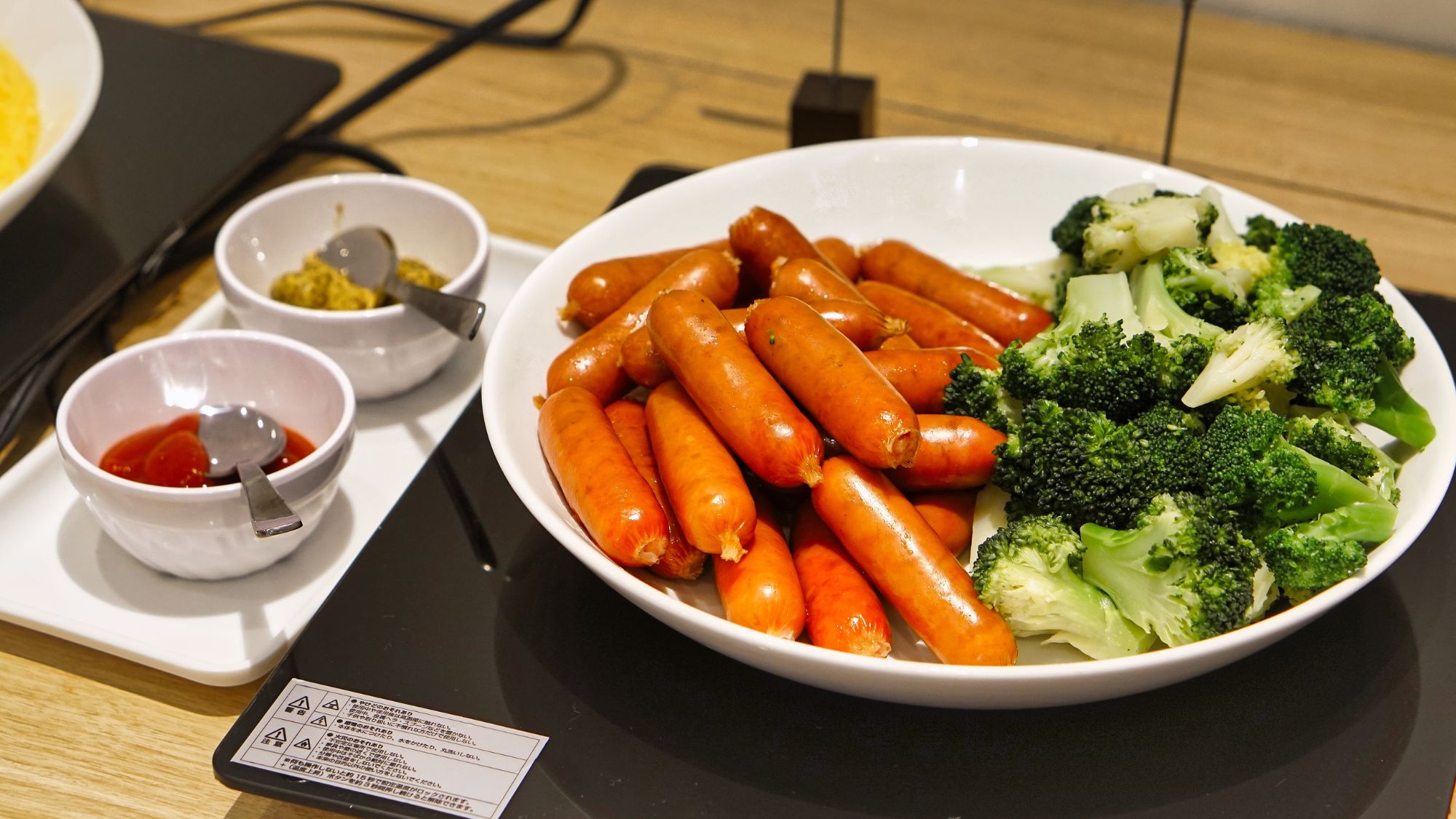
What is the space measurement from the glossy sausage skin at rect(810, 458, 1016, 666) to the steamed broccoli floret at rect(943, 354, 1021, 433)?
146 mm

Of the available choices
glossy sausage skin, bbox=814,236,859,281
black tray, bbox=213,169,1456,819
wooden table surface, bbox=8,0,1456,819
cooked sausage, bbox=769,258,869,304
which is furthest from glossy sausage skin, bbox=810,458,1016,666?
wooden table surface, bbox=8,0,1456,819

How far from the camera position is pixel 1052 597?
41.6 inches

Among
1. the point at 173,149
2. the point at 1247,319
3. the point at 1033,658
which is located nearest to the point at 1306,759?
the point at 1033,658

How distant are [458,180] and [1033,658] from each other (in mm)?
1419

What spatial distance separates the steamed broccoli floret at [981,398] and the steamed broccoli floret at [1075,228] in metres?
0.30

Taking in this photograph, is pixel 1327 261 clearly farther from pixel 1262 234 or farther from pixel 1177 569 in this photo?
pixel 1177 569

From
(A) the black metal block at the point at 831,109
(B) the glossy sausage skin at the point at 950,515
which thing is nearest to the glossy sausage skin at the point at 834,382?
(B) the glossy sausage skin at the point at 950,515

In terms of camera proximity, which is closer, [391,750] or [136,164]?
[391,750]

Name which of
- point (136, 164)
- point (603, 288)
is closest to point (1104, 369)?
point (603, 288)

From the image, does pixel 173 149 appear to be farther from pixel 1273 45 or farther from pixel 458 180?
pixel 1273 45

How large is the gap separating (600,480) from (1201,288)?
2.29 ft

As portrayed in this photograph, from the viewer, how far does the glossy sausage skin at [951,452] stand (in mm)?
1165

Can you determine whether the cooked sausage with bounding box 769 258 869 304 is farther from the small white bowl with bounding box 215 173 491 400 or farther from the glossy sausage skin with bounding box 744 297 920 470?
the small white bowl with bounding box 215 173 491 400

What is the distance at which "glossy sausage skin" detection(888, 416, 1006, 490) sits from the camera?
1.17 m
